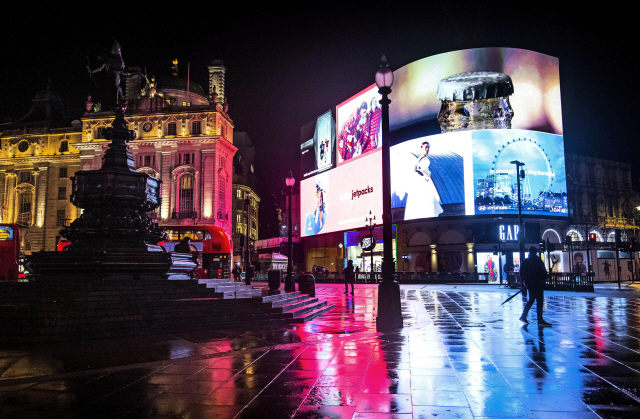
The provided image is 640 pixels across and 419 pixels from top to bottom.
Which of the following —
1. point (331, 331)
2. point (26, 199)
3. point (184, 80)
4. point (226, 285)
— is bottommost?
point (331, 331)

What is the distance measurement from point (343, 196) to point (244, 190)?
140ft

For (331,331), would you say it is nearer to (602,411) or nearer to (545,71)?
(602,411)

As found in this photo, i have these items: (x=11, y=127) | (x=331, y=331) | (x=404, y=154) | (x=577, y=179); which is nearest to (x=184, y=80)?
(x=11, y=127)

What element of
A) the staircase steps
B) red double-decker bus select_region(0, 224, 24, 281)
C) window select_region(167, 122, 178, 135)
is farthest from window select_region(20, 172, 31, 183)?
the staircase steps

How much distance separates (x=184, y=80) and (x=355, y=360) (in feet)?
230

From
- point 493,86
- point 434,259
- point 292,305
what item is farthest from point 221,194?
point 292,305

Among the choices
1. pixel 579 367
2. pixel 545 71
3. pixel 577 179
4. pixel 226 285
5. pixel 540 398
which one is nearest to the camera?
pixel 540 398

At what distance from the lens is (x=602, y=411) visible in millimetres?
4543

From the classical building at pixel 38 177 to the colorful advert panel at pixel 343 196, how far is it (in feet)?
114

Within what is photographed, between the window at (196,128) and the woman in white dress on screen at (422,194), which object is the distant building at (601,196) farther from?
the window at (196,128)

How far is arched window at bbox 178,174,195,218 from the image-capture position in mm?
59719

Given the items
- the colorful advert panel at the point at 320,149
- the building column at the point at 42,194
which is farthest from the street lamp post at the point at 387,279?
the building column at the point at 42,194

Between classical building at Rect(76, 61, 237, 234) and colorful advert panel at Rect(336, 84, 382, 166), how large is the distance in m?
17.8

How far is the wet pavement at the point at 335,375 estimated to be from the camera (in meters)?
4.73
